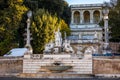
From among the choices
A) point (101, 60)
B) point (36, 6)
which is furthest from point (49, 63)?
point (36, 6)

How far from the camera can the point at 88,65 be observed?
48.3 metres

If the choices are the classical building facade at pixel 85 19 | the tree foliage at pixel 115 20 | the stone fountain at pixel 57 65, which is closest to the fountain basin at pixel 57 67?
the stone fountain at pixel 57 65

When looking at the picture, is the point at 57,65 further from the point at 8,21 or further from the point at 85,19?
the point at 85,19

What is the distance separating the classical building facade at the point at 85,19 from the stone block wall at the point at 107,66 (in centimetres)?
3551

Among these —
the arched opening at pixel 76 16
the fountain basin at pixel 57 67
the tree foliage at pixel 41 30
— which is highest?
the arched opening at pixel 76 16

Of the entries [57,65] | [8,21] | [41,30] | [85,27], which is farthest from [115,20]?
[85,27]

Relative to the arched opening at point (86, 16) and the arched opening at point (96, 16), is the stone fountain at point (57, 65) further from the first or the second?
the arched opening at point (86, 16)

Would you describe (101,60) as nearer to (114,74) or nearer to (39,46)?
(114,74)

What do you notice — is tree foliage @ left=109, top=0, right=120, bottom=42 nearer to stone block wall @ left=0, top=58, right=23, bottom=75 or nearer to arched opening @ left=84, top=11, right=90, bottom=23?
stone block wall @ left=0, top=58, right=23, bottom=75

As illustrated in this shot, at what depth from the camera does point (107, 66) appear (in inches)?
1885

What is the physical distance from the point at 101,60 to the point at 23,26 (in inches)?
810

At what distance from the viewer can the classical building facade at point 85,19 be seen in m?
84.6

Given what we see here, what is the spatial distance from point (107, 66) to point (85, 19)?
4351 cm

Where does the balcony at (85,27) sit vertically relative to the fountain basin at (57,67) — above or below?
above
